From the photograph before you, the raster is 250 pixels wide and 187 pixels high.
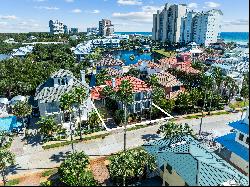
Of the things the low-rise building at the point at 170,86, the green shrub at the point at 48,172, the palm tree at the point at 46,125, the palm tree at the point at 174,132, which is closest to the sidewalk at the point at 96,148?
the green shrub at the point at 48,172

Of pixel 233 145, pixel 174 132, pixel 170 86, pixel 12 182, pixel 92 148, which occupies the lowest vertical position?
pixel 12 182

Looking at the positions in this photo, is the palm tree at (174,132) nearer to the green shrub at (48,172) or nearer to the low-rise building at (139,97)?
the low-rise building at (139,97)

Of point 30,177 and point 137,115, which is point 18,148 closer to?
point 30,177

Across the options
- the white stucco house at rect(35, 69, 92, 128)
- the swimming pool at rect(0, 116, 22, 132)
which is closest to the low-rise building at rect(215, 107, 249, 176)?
the white stucco house at rect(35, 69, 92, 128)

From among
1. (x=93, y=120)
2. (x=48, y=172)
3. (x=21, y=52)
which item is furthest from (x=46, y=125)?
(x=21, y=52)

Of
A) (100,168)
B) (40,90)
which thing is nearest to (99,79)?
(40,90)

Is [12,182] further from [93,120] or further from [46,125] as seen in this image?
[93,120]
